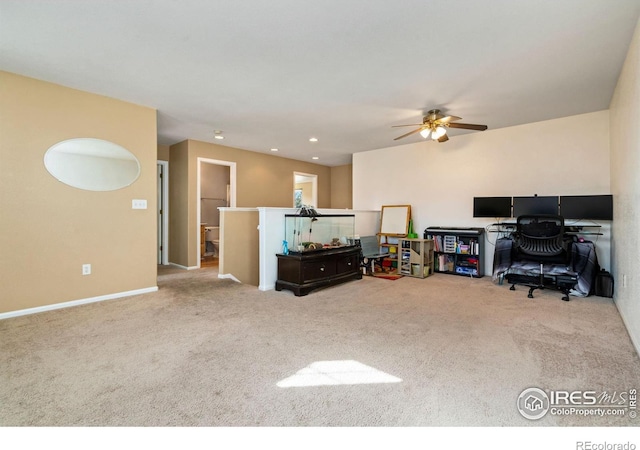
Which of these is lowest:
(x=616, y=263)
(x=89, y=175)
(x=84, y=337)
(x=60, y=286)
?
(x=84, y=337)

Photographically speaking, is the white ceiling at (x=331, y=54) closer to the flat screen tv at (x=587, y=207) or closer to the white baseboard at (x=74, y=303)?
the flat screen tv at (x=587, y=207)

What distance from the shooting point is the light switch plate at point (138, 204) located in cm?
404

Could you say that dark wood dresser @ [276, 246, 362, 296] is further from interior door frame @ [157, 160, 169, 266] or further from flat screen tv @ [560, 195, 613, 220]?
interior door frame @ [157, 160, 169, 266]

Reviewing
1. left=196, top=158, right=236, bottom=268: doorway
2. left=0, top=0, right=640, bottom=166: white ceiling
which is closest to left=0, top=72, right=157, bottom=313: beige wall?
left=0, top=0, right=640, bottom=166: white ceiling

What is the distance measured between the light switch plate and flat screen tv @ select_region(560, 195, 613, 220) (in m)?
5.75

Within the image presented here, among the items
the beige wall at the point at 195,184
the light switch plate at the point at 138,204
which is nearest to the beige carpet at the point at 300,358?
the light switch plate at the point at 138,204

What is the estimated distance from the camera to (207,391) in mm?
1816

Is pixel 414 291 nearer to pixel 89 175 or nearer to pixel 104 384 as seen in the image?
pixel 104 384

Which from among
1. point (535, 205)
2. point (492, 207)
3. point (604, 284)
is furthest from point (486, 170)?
point (604, 284)

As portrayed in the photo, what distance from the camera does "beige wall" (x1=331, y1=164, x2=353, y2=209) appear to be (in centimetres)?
877

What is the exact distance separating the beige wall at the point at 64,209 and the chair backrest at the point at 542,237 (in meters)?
5.01

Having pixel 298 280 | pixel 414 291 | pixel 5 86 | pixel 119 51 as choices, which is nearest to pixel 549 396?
pixel 414 291

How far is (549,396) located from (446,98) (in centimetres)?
329

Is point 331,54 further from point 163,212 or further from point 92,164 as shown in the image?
point 163,212
